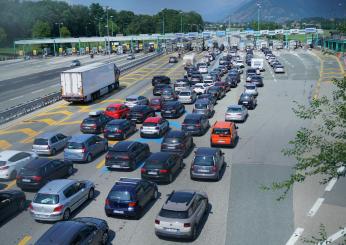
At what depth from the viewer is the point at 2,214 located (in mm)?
17969

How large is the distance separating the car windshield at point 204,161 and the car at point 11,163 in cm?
976

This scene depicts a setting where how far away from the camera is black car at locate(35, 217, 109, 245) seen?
13773mm

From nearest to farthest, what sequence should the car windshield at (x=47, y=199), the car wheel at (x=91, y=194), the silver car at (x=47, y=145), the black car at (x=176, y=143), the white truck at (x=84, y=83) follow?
the car windshield at (x=47, y=199) < the car wheel at (x=91, y=194) < the black car at (x=176, y=143) < the silver car at (x=47, y=145) < the white truck at (x=84, y=83)

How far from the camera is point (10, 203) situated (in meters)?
18.5

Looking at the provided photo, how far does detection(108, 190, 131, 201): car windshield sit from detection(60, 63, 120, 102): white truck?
2684 cm

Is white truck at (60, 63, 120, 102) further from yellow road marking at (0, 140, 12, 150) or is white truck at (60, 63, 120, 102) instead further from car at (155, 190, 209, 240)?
car at (155, 190, 209, 240)

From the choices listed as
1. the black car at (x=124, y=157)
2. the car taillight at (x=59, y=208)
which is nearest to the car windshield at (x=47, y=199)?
the car taillight at (x=59, y=208)

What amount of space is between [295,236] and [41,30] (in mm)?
144507

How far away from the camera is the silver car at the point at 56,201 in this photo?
17391 millimetres

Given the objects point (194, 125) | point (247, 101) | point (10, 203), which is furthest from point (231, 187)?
point (247, 101)

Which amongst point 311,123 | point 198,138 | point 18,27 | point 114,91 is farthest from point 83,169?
point 18,27

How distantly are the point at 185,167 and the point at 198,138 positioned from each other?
626 cm

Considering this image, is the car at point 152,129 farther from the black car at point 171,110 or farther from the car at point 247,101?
the car at point 247,101

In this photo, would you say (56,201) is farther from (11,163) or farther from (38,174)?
(11,163)
